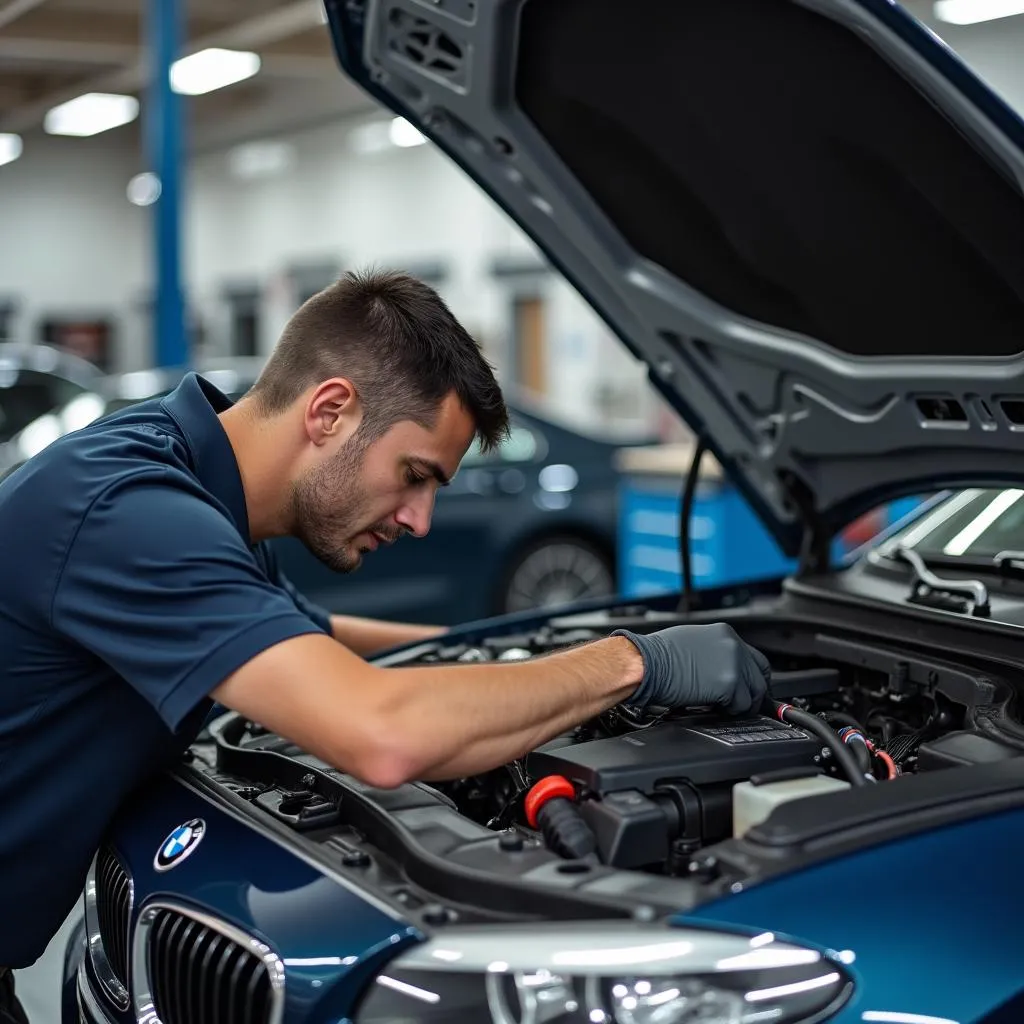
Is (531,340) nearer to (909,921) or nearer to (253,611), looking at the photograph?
(253,611)

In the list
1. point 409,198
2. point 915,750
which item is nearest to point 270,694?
point 915,750

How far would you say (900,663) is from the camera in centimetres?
197

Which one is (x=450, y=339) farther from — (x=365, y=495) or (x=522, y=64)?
(x=522, y=64)

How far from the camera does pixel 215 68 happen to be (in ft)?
43.7

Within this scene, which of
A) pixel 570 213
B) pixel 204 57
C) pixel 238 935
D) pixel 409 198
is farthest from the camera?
pixel 409 198

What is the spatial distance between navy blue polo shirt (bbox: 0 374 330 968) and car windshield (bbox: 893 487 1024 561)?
1.25 m

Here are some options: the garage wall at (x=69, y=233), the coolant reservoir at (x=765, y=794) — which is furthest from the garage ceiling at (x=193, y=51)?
the coolant reservoir at (x=765, y=794)

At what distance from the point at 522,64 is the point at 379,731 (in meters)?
1.12

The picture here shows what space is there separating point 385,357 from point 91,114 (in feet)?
54.8

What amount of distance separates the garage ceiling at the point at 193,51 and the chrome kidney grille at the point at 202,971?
954cm

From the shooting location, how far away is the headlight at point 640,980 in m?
1.23

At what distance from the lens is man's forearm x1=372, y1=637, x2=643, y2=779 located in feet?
4.82

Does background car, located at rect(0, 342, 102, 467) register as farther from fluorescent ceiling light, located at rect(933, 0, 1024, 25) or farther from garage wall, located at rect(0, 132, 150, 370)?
garage wall, located at rect(0, 132, 150, 370)

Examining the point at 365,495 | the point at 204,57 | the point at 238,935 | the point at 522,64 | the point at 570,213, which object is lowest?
the point at 238,935
